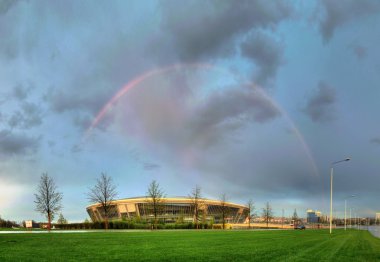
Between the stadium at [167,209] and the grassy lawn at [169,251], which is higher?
the grassy lawn at [169,251]

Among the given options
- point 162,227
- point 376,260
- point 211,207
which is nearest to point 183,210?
point 211,207

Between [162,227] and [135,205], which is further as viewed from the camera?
[135,205]

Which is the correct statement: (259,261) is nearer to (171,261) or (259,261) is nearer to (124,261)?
(171,261)

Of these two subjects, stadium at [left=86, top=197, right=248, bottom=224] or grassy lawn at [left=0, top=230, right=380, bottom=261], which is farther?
stadium at [left=86, top=197, right=248, bottom=224]

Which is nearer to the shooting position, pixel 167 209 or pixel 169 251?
pixel 169 251

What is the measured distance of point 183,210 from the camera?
6166 inches

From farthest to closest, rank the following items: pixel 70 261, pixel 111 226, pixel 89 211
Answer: pixel 89 211 < pixel 111 226 < pixel 70 261

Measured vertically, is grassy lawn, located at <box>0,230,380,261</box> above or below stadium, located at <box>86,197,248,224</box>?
above

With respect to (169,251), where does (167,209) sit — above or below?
below

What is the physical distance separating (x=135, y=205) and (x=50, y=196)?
88063 mm

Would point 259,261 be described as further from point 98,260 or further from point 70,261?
point 70,261

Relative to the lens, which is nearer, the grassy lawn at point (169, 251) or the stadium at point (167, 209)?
the grassy lawn at point (169, 251)

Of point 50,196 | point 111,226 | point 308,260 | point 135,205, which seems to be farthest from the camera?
point 135,205

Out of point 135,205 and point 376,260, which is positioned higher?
point 376,260
